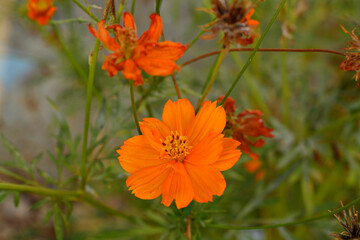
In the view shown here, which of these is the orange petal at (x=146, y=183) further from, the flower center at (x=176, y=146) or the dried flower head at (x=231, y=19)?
the dried flower head at (x=231, y=19)

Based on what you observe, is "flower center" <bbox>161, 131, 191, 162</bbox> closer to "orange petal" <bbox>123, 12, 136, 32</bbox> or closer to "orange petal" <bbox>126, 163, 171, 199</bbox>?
"orange petal" <bbox>126, 163, 171, 199</bbox>

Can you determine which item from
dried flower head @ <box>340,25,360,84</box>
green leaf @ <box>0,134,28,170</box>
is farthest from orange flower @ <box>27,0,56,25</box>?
dried flower head @ <box>340,25,360,84</box>

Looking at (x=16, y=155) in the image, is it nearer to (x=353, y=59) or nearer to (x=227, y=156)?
(x=227, y=156)

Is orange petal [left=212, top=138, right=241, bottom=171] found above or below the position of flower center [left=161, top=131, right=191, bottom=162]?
below

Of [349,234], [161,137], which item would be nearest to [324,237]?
[349,234]

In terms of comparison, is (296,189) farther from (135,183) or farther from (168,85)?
(135,183)

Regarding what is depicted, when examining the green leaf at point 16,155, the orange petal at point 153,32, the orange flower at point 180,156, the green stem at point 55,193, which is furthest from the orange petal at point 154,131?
the green leaf at point 16,155
